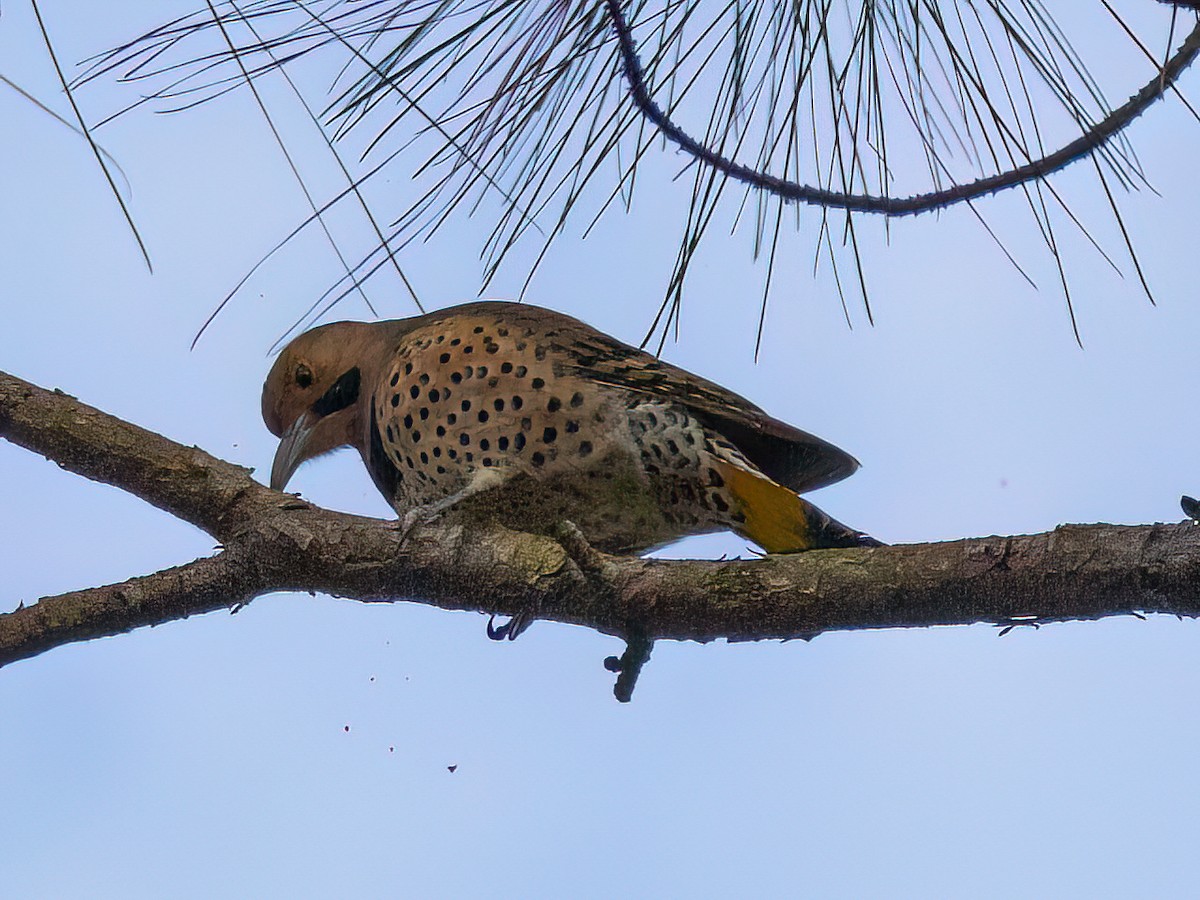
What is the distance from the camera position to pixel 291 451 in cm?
259

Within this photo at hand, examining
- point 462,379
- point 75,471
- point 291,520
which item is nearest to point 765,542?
point 462,379

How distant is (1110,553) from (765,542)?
2.02ft

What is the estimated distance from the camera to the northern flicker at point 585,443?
2.11m

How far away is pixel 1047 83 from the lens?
2.01 metres

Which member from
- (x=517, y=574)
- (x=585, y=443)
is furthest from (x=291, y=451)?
(x=517, y=574)

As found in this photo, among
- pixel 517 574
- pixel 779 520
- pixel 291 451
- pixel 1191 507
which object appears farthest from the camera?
pixel 291 451

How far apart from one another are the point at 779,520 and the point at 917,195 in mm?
649

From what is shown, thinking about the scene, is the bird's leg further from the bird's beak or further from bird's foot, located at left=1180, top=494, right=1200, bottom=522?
bird's foot, located at left=1180, top=494, right=1200, bottom=522

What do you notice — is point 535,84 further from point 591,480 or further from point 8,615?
point 8,615

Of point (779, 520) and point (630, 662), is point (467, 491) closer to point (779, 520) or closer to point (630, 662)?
point (630, 662)

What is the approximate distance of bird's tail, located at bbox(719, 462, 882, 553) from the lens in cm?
197

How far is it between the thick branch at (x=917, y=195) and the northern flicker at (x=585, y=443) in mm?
375

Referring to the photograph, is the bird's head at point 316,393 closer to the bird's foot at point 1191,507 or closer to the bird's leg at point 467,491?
the bird's leg at point 467,491

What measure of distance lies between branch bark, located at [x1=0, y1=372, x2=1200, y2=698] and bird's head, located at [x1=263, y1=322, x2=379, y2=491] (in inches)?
24.5
